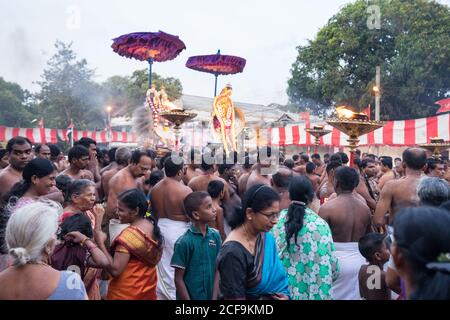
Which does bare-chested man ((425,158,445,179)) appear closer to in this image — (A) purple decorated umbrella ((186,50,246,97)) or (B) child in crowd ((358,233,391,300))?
(B) child in crowd ((358,233,391,300))

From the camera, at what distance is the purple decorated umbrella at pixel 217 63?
52.5 ft

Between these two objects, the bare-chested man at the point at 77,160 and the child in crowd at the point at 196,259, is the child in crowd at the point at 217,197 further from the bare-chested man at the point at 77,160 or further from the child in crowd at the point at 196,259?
the child in crowd at the point at 196,259

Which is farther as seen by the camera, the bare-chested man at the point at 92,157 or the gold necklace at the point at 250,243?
the bare-chested man at the point at 92,157

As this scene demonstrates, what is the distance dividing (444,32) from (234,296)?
26281mm

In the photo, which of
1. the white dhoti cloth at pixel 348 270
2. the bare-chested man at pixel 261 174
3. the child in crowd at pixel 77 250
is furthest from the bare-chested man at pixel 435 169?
the child in crowd at pixel 77 250

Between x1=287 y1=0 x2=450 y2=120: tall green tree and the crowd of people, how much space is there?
20886 mm

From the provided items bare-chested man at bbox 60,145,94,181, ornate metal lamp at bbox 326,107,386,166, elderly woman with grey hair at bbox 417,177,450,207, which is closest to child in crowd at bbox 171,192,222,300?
elderly woman with grey hair at bbox 417,177,450,207

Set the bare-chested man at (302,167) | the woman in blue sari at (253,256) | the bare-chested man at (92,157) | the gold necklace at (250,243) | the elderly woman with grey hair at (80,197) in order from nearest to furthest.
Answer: the woman in blue sari at (253,256), the gold necklace at (250,243), the elderly woman with grey hair at (80,197), the bare-chested man at (92,157), the bare-chested man at (302,167)

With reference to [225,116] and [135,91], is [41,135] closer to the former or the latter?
[225,116]

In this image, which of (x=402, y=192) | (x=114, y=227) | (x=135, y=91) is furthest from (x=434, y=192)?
(x=135, y=91)

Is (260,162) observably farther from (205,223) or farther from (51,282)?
(51,282)

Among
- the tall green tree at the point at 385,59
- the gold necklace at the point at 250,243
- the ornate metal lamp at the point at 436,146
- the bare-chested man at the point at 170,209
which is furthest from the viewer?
the tall green tree at the point at 385,59

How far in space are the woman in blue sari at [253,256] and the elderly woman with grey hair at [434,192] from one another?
4.95ft

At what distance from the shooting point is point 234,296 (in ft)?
8.86
